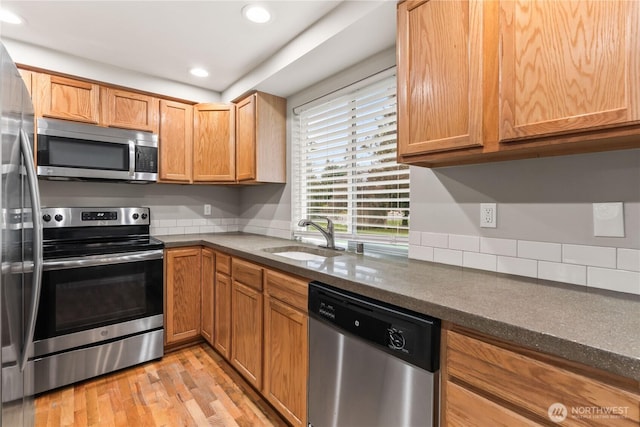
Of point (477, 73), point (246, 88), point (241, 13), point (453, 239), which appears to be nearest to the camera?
point (477, 73)

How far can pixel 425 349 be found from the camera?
98cm

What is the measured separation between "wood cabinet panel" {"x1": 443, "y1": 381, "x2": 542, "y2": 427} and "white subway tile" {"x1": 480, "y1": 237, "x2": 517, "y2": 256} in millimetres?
695

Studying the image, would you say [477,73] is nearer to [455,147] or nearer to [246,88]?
[455,147]

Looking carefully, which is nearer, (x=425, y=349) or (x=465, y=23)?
(x=425, y=349)

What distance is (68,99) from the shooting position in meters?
2.29

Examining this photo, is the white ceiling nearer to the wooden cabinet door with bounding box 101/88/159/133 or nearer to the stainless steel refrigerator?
the wooden cabinet door with bounding box 101/88/159/133

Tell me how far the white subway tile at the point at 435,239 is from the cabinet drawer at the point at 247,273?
95 cm

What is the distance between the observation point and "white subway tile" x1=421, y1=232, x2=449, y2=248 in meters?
1.60

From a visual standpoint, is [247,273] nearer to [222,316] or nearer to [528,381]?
[222,316]

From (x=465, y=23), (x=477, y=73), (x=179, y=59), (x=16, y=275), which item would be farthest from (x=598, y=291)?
(x=179, y=59)

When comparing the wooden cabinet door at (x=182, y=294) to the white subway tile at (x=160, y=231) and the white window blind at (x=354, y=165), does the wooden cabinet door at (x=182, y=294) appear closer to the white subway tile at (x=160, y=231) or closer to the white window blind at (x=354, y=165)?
the white subway tile at (x=160, y=231)

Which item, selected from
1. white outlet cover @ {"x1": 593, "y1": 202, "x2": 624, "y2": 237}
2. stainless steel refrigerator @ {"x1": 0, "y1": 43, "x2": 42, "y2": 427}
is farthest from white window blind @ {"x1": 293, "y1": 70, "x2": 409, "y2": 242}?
stainless steel refrigerator @ {"x1": 0, "y1": 43, "x2": 42, "y2": 427}

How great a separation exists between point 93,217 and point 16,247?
173cm

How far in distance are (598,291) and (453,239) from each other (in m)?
0.58
